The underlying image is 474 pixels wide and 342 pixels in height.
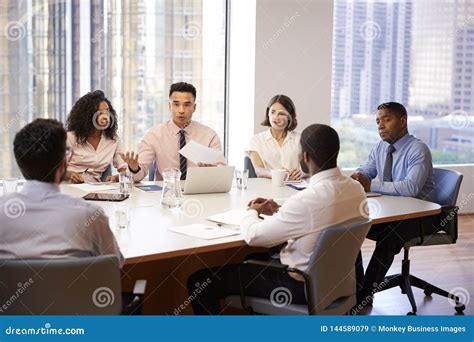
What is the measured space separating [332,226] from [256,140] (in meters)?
2.31

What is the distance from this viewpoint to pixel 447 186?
4.49 meters

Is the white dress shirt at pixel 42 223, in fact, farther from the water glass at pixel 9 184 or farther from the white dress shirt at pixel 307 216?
the water glass at pixel 9 184

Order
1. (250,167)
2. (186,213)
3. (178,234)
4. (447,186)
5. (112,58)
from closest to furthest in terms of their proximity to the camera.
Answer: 1. (178,234)
2. (186,213)
3. (447,186)
4. (250,167)
5. (112,58)

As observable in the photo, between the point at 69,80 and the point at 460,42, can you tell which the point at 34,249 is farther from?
the point at 460,42

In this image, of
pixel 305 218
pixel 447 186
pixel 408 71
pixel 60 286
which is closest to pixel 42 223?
pixel 60 286

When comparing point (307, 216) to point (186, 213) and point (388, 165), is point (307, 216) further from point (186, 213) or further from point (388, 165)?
point (388, 165)

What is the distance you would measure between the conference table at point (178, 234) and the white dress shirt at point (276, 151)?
0.76 metres

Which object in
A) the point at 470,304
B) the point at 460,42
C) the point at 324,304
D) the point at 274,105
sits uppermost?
the point at 460,42

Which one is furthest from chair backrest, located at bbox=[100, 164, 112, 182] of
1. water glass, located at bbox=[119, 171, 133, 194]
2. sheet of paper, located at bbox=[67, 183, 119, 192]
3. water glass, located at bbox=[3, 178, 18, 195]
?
water glass, located at bbox=[3, 178, 18, 195]

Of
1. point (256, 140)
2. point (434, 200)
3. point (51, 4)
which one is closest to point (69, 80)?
point (51, 4)

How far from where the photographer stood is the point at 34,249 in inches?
99.9

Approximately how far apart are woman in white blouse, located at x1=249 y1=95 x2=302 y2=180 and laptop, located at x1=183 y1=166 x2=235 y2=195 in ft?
2.79

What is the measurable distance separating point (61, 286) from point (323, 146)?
127 centimetres

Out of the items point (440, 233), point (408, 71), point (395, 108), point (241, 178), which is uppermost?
point (408, 71)
